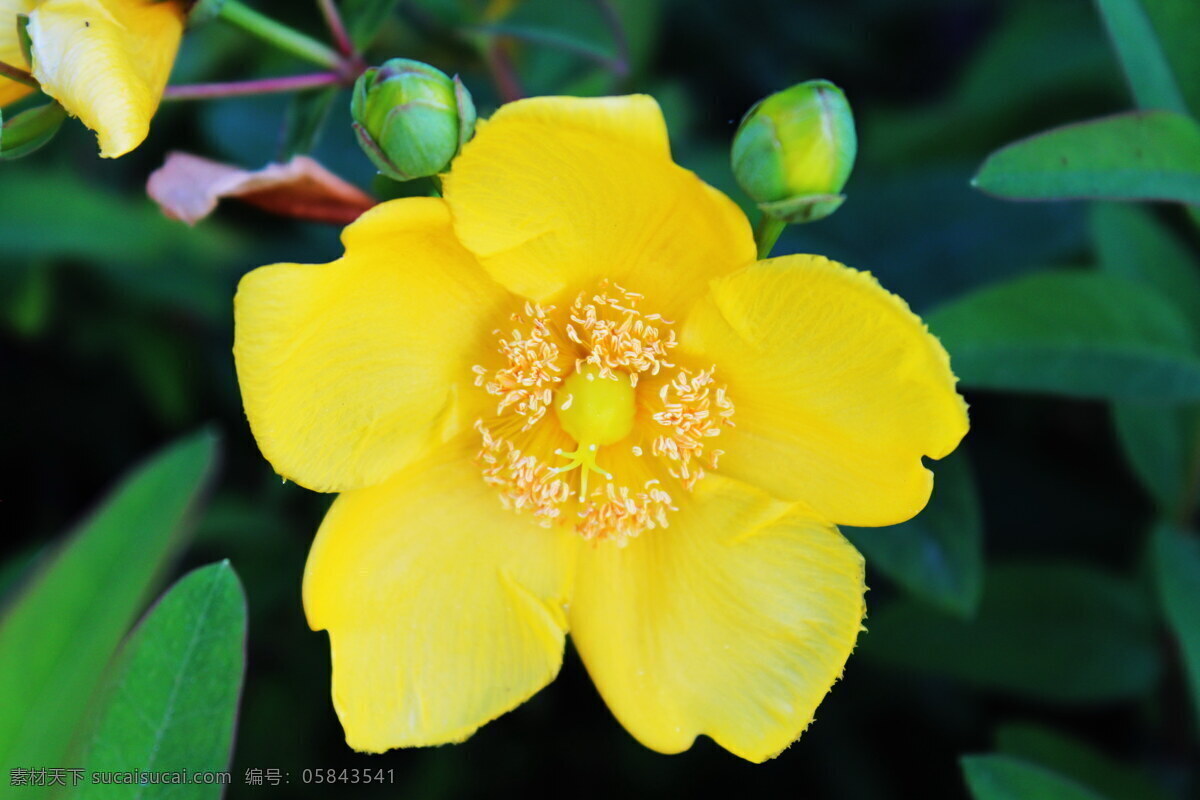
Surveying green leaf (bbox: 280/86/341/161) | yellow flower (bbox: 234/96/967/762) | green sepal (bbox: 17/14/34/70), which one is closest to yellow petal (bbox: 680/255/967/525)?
yellow flower (bbox: 234/96/967/762)

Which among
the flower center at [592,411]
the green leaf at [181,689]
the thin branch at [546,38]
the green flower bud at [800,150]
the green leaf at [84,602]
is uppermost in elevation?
the green flower bud at [800,150]

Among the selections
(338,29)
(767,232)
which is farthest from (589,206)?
(338,29)

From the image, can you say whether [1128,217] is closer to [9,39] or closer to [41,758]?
[9,39]

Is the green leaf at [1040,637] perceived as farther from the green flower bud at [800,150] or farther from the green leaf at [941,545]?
the green flower bud at [800,150]

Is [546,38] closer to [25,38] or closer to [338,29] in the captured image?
[338,29]

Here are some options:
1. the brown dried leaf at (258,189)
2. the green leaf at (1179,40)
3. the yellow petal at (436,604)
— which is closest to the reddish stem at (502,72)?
the brown dried leaf at (258,189)

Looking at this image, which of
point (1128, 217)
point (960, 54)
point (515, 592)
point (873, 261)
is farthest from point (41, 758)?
point (960, 54)
